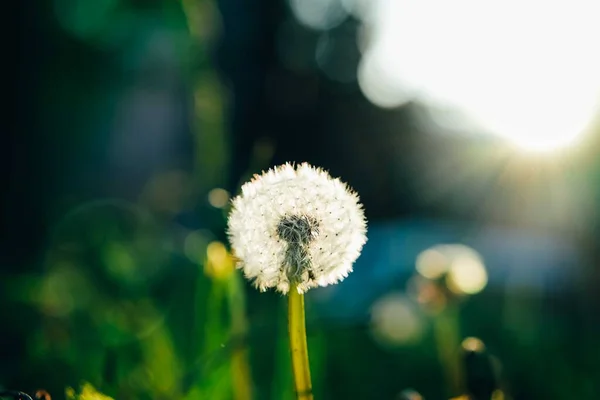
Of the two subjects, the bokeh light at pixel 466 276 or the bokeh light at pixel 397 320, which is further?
the bokeh light at pixel 397 320

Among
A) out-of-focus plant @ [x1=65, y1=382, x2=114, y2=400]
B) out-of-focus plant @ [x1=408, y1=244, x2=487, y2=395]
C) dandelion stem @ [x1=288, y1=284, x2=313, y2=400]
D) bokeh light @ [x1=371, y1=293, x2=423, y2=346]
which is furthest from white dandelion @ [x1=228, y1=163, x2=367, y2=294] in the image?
bokeh light @ [x1=371, y1=293, x2=423, y2=346]

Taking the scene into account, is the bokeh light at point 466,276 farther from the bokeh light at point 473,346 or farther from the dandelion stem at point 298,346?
the dandelion stem at point 298,346

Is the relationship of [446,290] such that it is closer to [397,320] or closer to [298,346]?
[397,320]

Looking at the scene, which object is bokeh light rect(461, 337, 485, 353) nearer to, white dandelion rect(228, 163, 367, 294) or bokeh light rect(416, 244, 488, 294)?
white dandelion rect(228, 163, 367, 294)

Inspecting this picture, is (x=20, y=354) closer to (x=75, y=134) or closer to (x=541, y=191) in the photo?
(x=75, y=134)

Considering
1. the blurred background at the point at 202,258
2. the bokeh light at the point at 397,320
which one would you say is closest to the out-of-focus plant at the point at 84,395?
the blurred background at the point at 202,258

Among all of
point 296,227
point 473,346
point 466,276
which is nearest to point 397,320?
point 466,276
